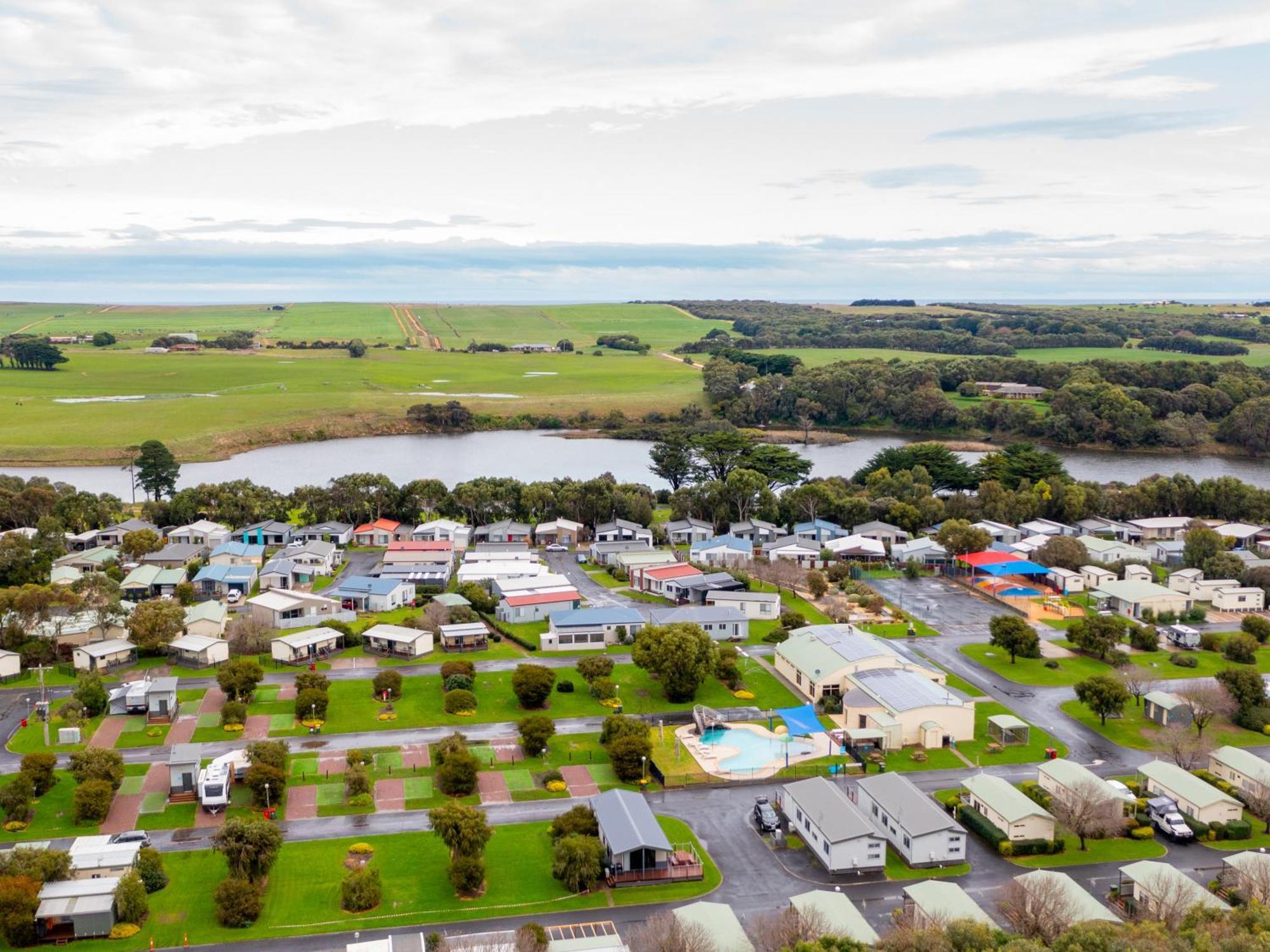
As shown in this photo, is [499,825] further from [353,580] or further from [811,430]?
[811,430]

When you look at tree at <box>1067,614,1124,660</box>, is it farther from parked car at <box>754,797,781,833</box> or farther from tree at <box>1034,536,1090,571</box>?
parked car at <box>754,797,781,833</box>

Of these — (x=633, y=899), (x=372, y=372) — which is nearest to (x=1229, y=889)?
(x=633, y=899)

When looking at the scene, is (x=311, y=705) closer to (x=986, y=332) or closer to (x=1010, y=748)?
(x=1010, y=748)

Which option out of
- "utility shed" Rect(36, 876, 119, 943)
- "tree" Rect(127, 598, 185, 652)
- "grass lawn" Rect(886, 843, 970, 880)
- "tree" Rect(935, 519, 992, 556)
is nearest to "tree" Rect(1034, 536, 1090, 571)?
"tree" Rect(935, 519, 992, 556)

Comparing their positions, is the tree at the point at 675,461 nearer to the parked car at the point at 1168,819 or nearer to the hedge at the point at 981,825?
the hedge at the point at 981,825

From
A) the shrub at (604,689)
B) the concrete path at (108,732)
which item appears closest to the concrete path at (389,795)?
the shrub at (604,689)
